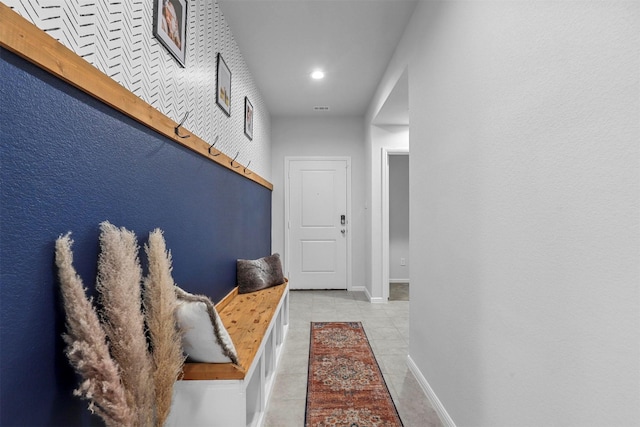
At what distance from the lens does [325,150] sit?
4727 millimetres

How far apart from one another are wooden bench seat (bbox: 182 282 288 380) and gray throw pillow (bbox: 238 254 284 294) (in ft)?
0.16

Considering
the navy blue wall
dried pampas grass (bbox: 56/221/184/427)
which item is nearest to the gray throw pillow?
the navy blue wall

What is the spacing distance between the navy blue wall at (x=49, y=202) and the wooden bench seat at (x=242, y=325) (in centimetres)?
35

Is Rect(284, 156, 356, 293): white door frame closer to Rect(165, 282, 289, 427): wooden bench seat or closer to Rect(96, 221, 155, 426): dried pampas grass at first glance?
Rect(165, 282, 289, 427): wooden bench seat

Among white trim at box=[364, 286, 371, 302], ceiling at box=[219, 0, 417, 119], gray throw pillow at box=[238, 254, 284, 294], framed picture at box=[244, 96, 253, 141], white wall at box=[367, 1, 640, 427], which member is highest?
ceiling at box=[219, 0, 417, 119]

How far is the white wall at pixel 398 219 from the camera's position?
541 cm

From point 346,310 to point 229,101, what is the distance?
8.42 feet

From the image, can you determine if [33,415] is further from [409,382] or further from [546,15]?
[409,382]

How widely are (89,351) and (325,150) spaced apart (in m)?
4.16

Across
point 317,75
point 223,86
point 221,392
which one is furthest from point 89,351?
point 317,75

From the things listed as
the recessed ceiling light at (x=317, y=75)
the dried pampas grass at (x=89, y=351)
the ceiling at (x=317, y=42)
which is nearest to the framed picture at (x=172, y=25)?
the ceiling at (x=317, y=42)

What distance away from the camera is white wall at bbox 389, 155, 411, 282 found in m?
5.41

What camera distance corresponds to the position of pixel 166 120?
143 centimetres

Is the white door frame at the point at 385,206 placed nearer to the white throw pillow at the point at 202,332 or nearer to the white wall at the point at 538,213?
the white wall at the point at 538,213
